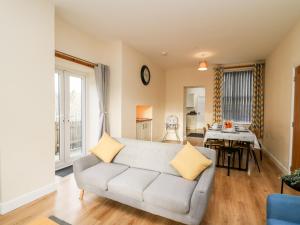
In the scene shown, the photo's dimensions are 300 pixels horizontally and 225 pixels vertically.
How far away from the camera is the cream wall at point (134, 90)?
412 centimetres

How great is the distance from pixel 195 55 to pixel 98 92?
291 cm

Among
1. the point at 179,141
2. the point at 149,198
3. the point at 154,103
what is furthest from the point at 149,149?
the point at 179,141

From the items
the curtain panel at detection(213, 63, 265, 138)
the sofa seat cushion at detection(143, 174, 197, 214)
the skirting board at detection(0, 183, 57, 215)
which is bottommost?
the skirting board at detection(0, 183, 57, 215)

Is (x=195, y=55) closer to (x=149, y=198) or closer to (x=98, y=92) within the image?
(x=98, y=92)

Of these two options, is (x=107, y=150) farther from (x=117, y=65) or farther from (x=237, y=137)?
(x=237, y=137)

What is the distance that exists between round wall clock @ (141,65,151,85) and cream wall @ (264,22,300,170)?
3.27 metres

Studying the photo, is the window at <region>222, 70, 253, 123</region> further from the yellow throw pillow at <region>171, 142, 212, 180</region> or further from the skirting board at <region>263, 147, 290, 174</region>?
the yellow throw pillow at <region>171, 142, 212, 180</region>

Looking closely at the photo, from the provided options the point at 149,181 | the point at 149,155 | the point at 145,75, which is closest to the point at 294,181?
the point at 149,181

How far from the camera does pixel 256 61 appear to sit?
539cm

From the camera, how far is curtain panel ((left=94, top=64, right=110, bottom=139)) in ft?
12.3

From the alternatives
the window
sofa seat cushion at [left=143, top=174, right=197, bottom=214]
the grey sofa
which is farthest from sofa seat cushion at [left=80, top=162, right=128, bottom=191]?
the window

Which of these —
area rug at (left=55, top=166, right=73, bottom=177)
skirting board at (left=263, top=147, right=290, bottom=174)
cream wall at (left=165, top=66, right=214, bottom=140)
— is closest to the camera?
area rug at (left=55, top=166, right=73, bottom=177)

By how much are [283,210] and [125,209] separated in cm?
166

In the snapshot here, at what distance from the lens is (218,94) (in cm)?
591
